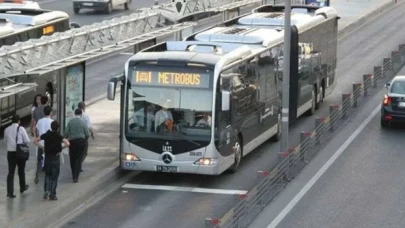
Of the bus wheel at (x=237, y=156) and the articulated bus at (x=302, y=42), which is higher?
the articulated bus at (x=302, y=42)

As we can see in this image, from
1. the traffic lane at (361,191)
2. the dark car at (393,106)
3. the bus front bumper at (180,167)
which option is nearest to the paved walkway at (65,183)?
the bus front bumper at (180,167)

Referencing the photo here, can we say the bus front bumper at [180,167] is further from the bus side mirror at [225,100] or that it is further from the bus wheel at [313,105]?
the bus wheel at [313,105]

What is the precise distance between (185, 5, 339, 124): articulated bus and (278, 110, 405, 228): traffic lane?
237cm

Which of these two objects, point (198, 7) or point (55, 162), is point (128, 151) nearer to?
point (55, 162)

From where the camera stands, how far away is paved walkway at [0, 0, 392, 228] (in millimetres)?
20906

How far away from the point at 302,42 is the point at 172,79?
8.13 meters

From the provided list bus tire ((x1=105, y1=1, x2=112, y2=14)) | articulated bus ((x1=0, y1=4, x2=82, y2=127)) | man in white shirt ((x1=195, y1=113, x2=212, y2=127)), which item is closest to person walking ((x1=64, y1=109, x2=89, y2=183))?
man in white shirt ((x1=195, y1=113, x2=212, y2=127))

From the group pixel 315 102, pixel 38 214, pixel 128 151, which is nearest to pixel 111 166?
pixel 128 151

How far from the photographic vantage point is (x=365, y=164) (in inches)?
1075

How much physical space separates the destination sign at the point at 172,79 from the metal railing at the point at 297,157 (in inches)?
88.6

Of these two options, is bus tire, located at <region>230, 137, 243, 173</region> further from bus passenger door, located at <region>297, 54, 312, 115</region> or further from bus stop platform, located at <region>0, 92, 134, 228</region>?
bus passenger door, located at <region>297, 54, 312, 115</region>

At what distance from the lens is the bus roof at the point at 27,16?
107 ft

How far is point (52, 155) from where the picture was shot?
21875 millimetres

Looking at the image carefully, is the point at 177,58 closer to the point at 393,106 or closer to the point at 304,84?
the point at 304,84
